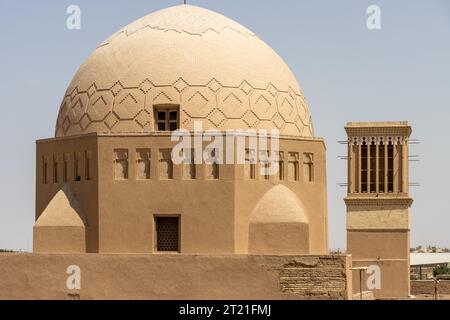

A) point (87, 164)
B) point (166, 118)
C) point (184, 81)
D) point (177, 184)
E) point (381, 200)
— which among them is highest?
point (184, 81)

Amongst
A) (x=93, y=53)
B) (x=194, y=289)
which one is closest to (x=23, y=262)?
(x=194, y=289)

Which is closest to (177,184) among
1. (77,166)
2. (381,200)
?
(77,166)

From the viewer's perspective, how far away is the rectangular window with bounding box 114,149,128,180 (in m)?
23.1

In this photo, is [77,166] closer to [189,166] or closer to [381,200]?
[189,166]

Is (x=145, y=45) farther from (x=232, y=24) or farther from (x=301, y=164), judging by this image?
(x=301, y=164)

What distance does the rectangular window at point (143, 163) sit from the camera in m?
23.0

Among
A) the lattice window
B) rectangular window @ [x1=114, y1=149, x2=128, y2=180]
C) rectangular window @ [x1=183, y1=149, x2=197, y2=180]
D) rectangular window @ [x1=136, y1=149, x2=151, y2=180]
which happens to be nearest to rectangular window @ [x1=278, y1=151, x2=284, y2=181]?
rectangular window @ [x1=183, y1=149, x2=197, y2=180]

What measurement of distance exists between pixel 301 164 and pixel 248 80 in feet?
6.56

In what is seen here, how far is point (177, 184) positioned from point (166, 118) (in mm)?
1532

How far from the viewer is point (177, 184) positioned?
22812 mm

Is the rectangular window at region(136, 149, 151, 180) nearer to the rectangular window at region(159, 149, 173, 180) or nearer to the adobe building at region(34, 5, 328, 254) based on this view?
the adobe building at region(34, 5, 328, 254)

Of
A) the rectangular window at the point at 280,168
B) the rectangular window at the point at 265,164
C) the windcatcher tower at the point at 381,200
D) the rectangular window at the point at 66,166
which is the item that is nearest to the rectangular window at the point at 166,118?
the rectangular window at the point at 265,164

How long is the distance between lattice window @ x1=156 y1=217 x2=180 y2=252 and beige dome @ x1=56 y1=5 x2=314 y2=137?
6.04 feet

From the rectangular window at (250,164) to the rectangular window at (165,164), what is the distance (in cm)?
147
